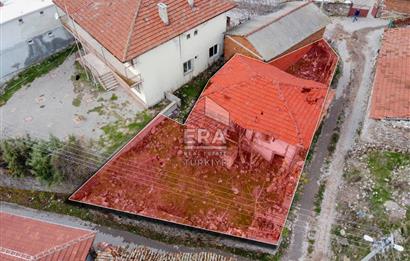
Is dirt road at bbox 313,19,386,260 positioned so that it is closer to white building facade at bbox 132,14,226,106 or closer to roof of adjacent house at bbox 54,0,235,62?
white building facade at bbox 132,14,226,106

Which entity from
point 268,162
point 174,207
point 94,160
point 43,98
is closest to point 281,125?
point 268,162

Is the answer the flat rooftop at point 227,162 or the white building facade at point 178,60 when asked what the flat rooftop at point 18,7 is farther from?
the flat rooftop at point 227,162

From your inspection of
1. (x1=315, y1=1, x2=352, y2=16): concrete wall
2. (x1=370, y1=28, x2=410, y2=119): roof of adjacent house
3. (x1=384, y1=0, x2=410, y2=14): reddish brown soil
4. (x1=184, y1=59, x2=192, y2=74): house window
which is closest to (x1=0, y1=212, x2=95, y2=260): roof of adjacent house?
(x1=184, y1=59, x2=192, y2=74): house window

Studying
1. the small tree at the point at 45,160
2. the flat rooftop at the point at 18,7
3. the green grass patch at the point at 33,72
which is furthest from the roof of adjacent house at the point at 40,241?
the flat rooftop at the point at 18,7

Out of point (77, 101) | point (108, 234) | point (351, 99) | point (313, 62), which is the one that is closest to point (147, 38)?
point (77, 101)

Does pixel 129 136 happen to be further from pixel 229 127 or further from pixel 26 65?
pixel 26 65

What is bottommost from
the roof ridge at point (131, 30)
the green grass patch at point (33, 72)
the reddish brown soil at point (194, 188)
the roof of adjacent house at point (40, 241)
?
the reddish brown soil at point (194, 188)
